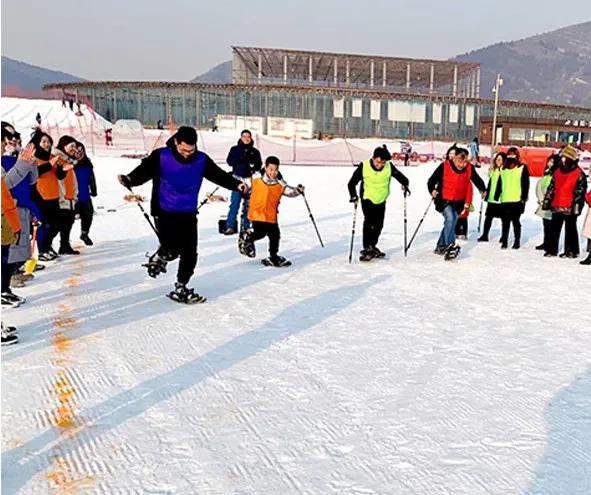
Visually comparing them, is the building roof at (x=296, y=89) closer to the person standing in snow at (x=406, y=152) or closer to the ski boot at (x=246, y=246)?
the person standing in snow at (x=406, y=152)

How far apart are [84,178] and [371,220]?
→ 13.2 ft

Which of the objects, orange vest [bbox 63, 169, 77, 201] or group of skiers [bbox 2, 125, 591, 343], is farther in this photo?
orange vest [bbox 63, 169, 77, 201]

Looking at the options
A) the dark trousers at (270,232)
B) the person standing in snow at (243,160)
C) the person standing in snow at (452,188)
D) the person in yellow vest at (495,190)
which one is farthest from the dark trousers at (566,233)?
the person standing in snow at (243,160)

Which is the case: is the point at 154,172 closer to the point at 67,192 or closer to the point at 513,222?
the point at 67,192

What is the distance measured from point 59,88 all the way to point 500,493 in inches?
2765

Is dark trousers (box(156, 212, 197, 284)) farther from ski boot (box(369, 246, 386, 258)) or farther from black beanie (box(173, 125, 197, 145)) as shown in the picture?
ski boot (box(369, 246, 386, 258))

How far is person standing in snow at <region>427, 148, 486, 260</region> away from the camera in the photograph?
343 inches

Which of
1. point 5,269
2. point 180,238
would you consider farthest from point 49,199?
point 180,238

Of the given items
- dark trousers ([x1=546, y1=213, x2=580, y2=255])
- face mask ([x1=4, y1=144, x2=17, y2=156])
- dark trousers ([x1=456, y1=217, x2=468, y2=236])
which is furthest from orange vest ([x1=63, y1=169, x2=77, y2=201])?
dark trousers ([x1=546, y1=213, x2=580, y2=255])

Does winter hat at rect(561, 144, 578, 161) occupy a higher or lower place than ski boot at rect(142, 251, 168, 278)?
higher

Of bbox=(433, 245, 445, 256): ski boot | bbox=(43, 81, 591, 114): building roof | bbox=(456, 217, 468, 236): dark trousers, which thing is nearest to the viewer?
bbox=(433, 245, 445, 256): ski boot

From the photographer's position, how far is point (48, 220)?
7.94 metres

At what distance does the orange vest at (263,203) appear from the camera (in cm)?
Answer: 800

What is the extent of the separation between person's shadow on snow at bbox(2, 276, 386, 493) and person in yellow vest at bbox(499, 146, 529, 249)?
4.58 metres
